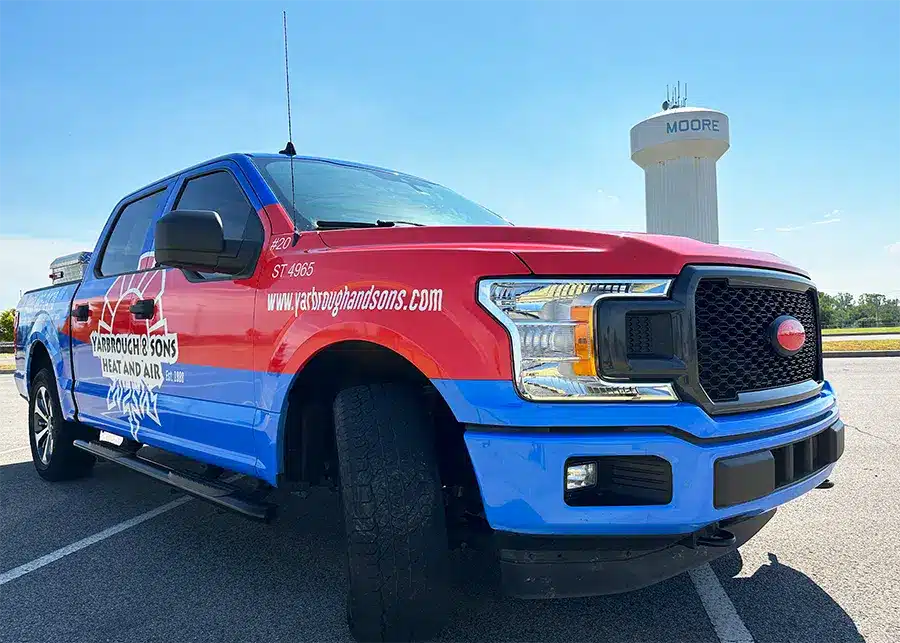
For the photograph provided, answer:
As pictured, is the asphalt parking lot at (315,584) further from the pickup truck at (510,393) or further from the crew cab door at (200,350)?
the crew cab door at (200,350)

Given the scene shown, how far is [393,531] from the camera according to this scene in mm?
2045

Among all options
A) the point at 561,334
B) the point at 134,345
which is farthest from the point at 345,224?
the point at 134,345

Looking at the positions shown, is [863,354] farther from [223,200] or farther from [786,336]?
[223,200]

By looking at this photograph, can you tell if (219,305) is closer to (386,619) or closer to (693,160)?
(386,619)

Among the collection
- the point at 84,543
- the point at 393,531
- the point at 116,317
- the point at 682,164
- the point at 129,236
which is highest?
the point at 682,164

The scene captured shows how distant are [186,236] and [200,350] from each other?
70 cm

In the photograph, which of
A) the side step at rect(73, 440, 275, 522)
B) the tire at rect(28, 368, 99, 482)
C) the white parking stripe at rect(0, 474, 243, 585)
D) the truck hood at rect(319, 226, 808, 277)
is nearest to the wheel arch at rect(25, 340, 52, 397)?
the tire at rect(28, 368, 99, 482)

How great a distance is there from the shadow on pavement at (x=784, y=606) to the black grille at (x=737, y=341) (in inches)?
33.5

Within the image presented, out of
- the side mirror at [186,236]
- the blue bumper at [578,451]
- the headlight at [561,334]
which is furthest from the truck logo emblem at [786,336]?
the side mirror at [186,236]

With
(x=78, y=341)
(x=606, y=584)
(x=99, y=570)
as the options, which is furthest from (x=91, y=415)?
(x=606, y=584)

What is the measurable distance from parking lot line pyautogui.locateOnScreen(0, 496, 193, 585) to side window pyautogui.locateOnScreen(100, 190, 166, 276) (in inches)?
57.7

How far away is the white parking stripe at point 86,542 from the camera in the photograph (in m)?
3.06

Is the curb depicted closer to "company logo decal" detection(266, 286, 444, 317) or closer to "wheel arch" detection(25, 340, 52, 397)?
"wheel arch" detection(25, 340, 52, 397)

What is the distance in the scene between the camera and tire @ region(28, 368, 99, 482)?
15.6 feet
